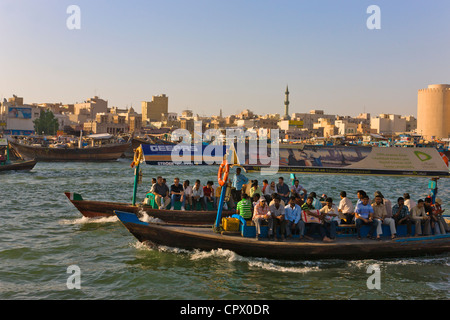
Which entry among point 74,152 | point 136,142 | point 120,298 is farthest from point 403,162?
point 136,142

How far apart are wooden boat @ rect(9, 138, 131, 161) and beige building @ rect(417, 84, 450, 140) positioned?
332 ft

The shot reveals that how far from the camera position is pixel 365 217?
38.2ft

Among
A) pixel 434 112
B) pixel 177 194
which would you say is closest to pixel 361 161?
pixel 177 194

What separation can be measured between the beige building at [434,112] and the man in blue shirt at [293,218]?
419 ft

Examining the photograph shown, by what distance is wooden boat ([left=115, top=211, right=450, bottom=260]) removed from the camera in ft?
36.8

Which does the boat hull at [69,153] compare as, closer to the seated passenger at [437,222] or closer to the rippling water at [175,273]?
the rippling water at [175,273]

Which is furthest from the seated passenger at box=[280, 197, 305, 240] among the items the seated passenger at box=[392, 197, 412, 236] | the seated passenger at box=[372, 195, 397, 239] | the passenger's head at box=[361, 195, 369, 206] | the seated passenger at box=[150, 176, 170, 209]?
the seated passenger at box=[150, 176, 170, 209]

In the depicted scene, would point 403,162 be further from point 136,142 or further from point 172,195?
point 136,142

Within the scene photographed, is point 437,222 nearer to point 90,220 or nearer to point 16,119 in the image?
point 90,220

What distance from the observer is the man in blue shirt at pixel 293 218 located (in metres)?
11.4

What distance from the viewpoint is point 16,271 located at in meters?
11.1

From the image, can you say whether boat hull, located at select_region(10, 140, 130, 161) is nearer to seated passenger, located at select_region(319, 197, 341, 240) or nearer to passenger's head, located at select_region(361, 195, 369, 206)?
seated passenger, located at select_region(319, 197, 341, 240)

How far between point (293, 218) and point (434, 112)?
134252mm

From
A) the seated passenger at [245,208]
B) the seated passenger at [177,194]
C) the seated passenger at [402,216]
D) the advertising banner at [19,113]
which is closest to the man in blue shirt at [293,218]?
the seated passenger at [245,208]
